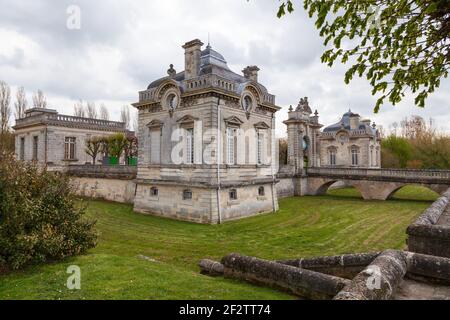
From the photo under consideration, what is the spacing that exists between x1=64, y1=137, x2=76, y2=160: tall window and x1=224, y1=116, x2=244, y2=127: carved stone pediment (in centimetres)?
2037

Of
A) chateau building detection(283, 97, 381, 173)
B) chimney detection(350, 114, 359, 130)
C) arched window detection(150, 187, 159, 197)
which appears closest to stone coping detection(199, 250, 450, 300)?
arched window detection(150, 187, 159, 197)

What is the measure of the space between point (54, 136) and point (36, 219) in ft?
80.1

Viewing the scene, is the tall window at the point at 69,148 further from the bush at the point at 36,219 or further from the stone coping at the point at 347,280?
the stone coping at the point at 347,280

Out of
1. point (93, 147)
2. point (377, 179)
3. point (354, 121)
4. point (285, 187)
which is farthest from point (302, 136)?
point (93, 147)

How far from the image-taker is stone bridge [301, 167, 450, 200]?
23094 mm

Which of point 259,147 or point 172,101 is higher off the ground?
point 172,101

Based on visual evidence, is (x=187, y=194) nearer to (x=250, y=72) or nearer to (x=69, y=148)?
(x=250, y=72)

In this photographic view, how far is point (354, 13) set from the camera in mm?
4859

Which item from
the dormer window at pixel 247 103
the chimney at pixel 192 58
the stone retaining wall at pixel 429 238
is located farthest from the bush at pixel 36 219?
the dormer window at pixel 247 103

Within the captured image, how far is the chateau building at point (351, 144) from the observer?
121ft

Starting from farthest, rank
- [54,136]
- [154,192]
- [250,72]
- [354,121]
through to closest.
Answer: [354,121]
[54,136]
[250,72]
[154,192]

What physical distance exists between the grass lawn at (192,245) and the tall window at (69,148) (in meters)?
11.9

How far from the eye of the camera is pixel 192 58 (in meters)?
17.0
